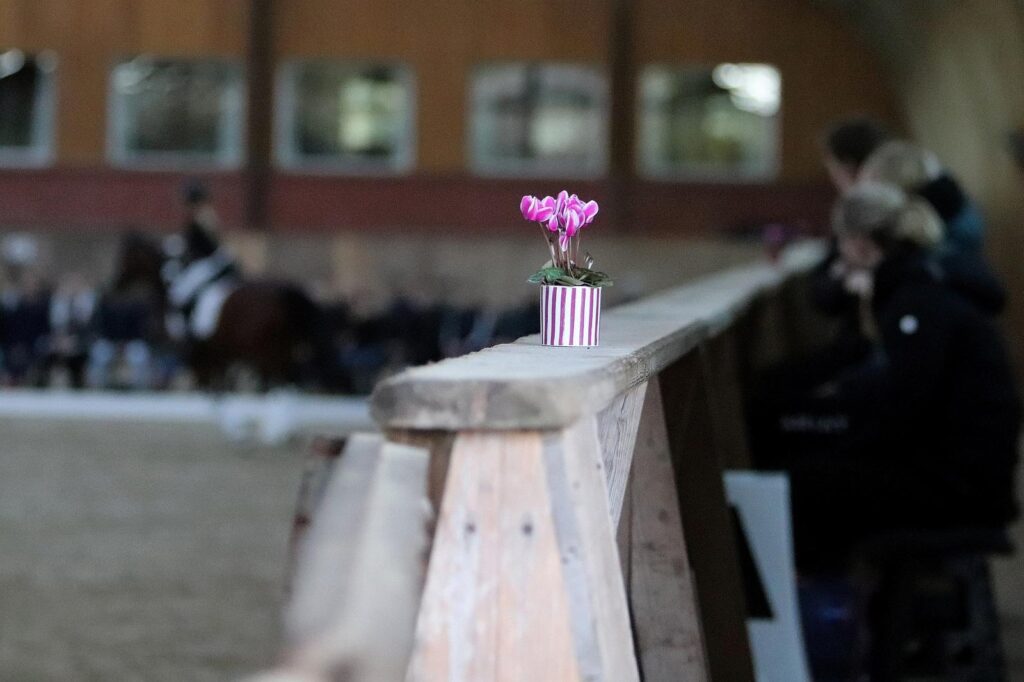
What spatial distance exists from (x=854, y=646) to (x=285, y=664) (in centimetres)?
324

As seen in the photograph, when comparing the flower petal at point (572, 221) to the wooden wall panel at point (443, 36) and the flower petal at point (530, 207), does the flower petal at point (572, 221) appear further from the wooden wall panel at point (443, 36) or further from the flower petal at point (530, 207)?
the wooden wall panel at point (443, 36)

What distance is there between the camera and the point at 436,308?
18.3 meters

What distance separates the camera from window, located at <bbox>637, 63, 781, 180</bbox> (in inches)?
916

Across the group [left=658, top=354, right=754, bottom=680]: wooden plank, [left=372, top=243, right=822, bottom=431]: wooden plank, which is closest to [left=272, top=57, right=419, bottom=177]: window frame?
[left=658, top=354, right=754, bottom=680]: wooden plank

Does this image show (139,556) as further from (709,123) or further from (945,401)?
(709,123)

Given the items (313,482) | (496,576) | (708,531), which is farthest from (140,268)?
(496,576)

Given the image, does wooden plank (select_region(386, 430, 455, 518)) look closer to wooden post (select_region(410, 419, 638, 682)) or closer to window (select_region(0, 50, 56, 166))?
wooden post (select_region(410, 419, 638, 682))

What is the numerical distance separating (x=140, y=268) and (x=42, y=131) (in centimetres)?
955

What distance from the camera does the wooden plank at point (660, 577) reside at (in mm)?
3066

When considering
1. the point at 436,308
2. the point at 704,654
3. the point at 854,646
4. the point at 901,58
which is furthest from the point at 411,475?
the point at 901,58

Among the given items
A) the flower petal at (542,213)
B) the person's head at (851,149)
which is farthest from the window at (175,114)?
the flower petal at (542,213)

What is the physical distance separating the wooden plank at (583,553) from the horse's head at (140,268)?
13117mm

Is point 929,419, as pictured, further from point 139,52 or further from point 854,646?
point 139,52

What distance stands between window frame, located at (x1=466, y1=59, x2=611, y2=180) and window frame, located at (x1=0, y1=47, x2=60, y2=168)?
530 cm
